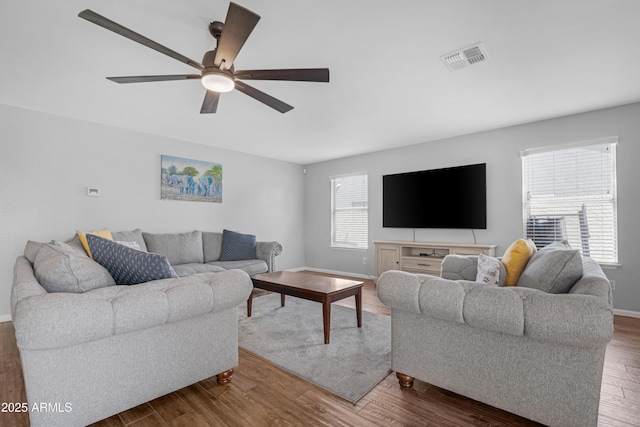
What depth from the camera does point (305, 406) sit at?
1751 millimetres

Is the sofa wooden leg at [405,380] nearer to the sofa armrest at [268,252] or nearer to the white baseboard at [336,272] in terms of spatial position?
the sofa armrest at [268,252]

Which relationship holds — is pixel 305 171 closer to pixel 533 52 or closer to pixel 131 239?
pixel 131 239

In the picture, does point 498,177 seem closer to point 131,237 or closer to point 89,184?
point 131,237

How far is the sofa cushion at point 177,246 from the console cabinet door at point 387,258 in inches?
113

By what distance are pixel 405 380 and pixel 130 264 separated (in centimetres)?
180

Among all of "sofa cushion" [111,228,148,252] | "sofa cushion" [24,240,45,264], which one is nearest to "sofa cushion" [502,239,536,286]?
"sofa cushion" [24,240,45,264]

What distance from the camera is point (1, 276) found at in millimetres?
3396

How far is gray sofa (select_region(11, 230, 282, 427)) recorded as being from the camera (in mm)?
1257

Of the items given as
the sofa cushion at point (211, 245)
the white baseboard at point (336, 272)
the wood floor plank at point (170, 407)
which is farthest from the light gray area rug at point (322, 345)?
the white baseboard at point (336, 272)

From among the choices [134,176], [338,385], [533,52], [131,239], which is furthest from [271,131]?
[338,385]

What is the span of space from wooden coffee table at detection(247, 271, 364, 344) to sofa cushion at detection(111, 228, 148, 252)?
183cm

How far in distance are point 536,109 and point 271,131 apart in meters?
3.36

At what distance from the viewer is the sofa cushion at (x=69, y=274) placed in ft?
4.77

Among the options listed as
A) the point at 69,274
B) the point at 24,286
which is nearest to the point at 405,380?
the point at 69,274
